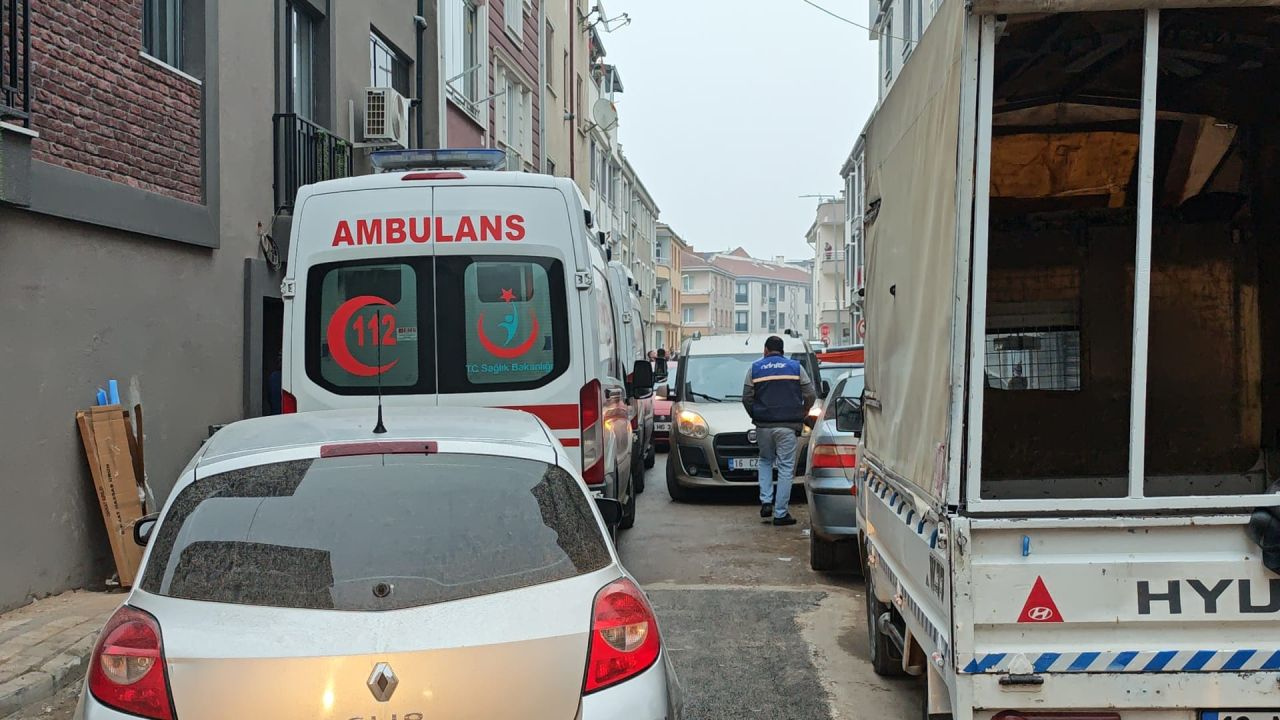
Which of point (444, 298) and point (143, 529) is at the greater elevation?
point (444, 298)

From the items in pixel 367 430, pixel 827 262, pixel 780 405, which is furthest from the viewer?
pixel 827 262

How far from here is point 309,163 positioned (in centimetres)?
1222

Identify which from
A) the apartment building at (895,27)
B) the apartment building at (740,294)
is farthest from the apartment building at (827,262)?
the apartment building at (895,27)

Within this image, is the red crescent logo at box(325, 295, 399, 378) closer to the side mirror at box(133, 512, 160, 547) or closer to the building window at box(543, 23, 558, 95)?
the side mirror at box(133, 512, 160, 547)

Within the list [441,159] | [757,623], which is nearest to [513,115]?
[441,159]

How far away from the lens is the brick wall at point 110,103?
7.69 meters

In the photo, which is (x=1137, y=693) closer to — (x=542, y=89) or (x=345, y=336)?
(x=345, y=336)

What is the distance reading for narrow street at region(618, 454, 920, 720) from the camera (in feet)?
18.1

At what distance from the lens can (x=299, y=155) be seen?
38.8ft

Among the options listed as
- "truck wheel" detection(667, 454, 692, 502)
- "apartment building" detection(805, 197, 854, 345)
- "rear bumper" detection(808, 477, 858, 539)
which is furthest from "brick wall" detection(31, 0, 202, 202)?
"apartment building" detection(805, 197, 854, 345)

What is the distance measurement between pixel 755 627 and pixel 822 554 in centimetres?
177

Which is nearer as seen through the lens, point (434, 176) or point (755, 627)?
point (755, 627)

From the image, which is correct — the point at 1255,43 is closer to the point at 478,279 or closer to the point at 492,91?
the point at 478,279

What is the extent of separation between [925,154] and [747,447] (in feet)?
27.9
